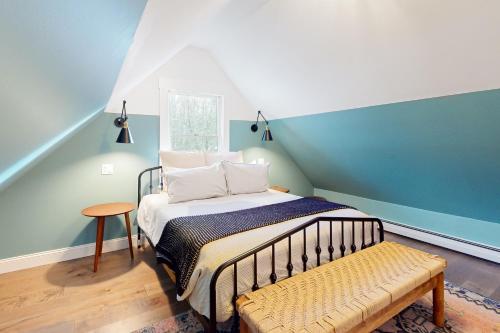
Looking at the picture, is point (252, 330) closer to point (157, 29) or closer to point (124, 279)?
point (157, 29)

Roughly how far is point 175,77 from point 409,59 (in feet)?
8.31

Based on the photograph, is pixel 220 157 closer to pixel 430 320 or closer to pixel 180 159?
pixel 180 159

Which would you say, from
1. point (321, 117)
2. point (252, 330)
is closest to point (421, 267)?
point (252, 330)

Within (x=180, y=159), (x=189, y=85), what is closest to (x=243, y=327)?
(x=180, y=159)

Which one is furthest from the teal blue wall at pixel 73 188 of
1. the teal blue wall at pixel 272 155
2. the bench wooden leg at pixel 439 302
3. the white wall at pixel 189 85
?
the bench wooden leg at pixel 439 302

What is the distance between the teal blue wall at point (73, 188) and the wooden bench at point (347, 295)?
2.26m

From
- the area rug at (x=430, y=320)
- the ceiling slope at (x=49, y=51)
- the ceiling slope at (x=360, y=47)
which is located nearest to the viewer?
the ceiling slope at (x=49, y=51)

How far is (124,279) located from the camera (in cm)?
230

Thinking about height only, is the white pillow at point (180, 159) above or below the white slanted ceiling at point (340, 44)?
below

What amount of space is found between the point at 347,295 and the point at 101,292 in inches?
78.0

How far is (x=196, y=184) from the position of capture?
2.54m

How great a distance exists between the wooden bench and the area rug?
0.35ft

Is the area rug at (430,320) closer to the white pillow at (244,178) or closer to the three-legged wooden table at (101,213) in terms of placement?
the three-legged wooden table at (101,213)

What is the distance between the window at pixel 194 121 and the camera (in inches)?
129
